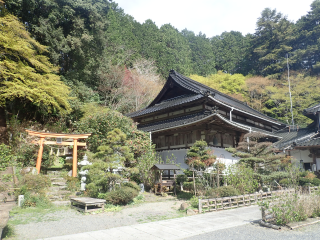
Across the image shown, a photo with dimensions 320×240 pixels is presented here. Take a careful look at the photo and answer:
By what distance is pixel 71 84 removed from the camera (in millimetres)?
19922

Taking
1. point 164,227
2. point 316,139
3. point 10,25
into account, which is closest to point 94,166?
point 164,227

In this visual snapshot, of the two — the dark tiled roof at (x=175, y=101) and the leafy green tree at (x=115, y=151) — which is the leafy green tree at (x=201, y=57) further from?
the leafy green tree at (x=115, y=151)

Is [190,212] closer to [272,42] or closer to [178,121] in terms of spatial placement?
[178,121]

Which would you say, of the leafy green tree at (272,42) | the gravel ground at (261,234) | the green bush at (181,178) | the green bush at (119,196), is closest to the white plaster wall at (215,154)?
the green bush at (181,178)

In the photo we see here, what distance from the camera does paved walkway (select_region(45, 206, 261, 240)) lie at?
5449mm

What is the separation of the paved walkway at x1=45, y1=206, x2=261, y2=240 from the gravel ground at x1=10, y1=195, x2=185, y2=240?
0.56 metres

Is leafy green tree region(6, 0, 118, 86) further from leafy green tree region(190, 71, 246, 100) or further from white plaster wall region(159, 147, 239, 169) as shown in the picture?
leafy green tree region(190, 71, 246, 100)

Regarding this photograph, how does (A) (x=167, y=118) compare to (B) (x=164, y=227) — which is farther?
(A) (x=167, y=118)

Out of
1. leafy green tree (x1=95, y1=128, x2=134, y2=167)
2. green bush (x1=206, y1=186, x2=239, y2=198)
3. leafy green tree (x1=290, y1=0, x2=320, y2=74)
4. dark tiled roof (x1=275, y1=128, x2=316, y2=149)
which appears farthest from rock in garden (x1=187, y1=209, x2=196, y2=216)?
leafy green tree (x1=290, y1=0, x2=320, y2=74)

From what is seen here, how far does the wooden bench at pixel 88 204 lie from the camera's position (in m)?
8.08

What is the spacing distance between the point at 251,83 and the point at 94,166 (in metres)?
29.1

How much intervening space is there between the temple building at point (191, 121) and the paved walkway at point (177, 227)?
6025mm

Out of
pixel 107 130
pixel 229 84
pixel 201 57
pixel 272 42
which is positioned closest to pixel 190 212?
pixel 107 130

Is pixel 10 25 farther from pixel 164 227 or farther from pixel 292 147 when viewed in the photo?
pixel 292 147
